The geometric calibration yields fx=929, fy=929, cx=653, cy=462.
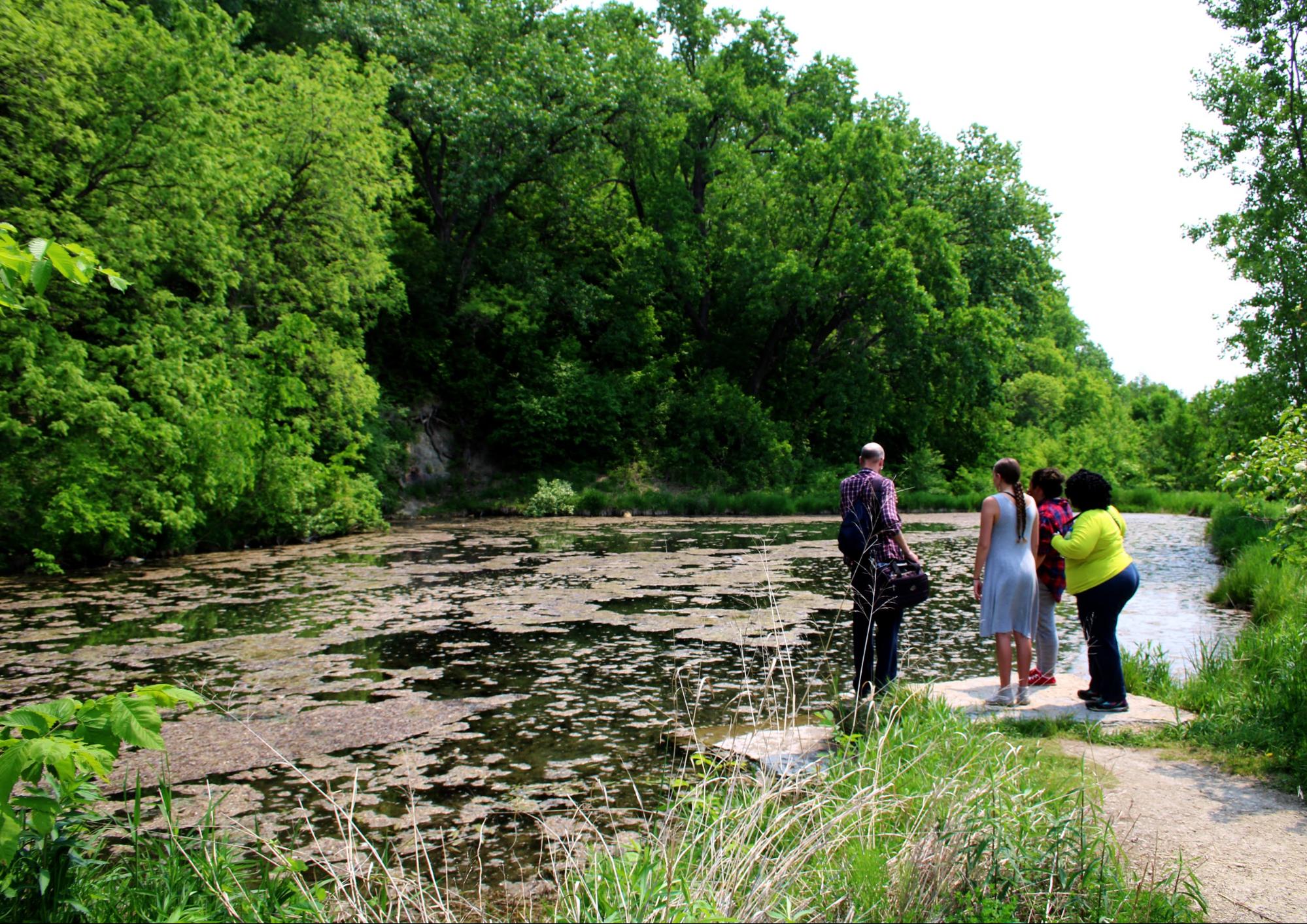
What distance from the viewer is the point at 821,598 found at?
1135 centimetres

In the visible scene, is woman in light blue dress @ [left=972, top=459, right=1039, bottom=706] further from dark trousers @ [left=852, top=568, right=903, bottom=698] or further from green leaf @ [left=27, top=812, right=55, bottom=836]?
green leaf @ [left=27, top=812, right=55, bottom=836]

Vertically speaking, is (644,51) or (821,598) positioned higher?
(644,51)

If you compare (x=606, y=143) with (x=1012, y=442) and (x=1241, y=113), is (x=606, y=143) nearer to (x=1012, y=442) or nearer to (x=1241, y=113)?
(x=1241, y=113)

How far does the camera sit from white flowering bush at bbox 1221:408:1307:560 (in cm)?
577

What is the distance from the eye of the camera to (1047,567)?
6691 millimetres

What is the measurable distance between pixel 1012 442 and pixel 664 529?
863 inches

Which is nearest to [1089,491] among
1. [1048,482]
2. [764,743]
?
[1048,482]

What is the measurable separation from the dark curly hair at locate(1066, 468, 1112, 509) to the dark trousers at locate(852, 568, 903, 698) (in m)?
1.51

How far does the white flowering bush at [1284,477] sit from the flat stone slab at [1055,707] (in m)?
1.38

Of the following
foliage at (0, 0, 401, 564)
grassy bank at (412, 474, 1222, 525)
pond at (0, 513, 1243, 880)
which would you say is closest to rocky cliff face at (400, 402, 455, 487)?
grassy bank at (412, 474, 1222, 525)

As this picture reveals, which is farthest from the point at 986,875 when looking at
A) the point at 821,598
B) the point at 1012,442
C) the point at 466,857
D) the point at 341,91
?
the point at 1012,442

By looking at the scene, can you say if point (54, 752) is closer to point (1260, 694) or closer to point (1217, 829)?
point (1217, 829)

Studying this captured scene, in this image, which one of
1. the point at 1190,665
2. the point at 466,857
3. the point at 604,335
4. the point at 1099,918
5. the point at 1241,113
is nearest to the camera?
the point at 1099,918

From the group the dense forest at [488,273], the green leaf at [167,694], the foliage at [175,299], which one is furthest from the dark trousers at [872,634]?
the dense forest at [488,273]
